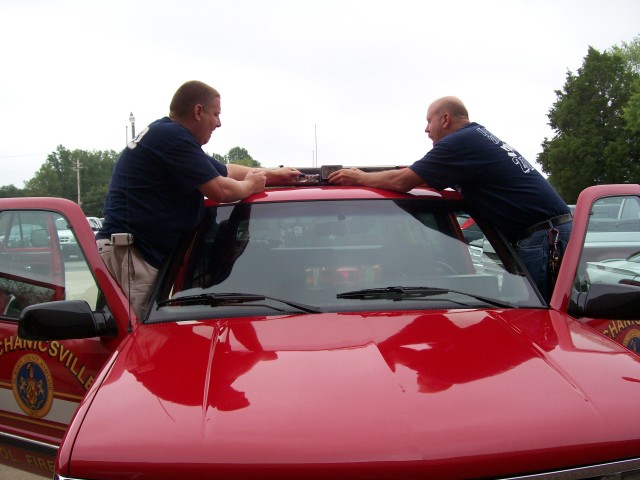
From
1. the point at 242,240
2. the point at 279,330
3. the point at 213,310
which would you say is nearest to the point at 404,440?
the point at 279,330

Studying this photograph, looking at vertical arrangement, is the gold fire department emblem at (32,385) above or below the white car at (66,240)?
below

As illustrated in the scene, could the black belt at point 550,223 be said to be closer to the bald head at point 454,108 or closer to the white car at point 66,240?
the bald head at point 454,108

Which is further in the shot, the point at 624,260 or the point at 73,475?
the point at 624,260

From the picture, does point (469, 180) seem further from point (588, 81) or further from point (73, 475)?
Result: point (588, 81)

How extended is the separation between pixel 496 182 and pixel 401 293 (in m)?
1.18

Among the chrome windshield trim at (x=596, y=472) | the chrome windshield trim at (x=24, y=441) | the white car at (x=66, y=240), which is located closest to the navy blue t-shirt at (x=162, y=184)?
the white car at (x=66, y=240)

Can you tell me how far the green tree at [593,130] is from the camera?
4747 centimetres

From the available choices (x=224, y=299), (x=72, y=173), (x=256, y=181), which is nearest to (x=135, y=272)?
(x=256, y=181)

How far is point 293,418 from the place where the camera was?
160 centimetres

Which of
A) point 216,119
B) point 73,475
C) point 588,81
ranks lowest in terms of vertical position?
Answer: point 73,475

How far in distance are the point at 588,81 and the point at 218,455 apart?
55.2 meters

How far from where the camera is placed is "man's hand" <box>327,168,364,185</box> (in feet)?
11.1

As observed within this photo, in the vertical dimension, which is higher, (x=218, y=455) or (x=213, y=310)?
(x=213, y=310)

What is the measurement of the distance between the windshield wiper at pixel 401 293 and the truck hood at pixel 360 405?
0.31m
